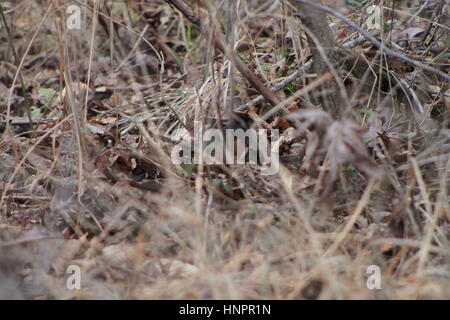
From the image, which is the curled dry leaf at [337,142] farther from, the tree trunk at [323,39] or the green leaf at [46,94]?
the green leaf at [46,94]

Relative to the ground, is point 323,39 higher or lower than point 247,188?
higher

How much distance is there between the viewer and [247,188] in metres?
1.88

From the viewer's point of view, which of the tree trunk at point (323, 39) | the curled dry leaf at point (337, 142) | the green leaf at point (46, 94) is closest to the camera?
the curled dry leaf at point (337, 142)

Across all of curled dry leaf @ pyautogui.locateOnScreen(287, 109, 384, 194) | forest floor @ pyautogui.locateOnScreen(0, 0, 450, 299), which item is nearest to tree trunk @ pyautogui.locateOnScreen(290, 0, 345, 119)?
forest floor @ pyautogui.locateOnScreen(0, 0, 450, 299)

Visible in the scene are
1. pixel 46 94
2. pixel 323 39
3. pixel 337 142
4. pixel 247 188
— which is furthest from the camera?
pixel 46 94

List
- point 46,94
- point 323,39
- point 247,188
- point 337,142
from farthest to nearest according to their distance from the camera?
point 46,94
point 323,39
point 247,188
point 337,142

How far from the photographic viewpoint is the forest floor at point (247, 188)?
153 centimetres

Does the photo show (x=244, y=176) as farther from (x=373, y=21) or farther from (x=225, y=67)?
(x=373, y=21)

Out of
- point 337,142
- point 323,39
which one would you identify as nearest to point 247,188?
point 337,142

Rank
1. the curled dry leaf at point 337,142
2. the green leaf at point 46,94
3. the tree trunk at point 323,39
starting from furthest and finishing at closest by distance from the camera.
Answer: the green leaf at point 46,94
the tree trunk at point 323,39
the curled dry leaf at point 337,142

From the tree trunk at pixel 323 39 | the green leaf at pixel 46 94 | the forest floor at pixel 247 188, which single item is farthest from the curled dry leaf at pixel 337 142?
the green leaf at pixel 46 94

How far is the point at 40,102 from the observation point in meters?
2.92

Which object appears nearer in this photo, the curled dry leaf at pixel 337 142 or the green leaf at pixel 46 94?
the curled dry leaf at pixel 337 142

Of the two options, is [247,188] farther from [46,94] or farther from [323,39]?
[46,94]
